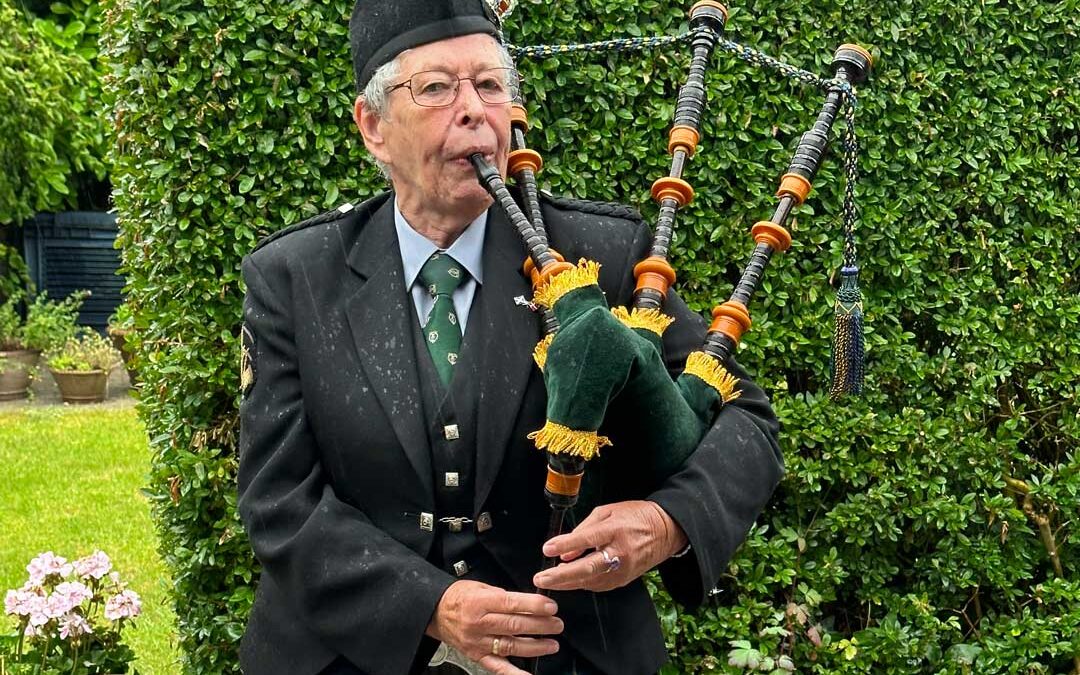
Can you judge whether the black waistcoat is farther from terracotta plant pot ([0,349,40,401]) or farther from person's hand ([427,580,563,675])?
A: terracotta plant pot ([0,349,40,401])

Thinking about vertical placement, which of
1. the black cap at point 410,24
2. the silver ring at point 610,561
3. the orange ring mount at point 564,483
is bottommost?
the silver ring at point 610,561

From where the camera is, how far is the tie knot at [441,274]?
2.43 m

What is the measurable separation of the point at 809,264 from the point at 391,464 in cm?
234

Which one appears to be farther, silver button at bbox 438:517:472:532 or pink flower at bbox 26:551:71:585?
pink flower at bbox 26:551:71:585

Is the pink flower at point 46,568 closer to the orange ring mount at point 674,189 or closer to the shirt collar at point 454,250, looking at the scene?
the shirt collar at point 454,250

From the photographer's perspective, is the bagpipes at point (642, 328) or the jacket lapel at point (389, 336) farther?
the jacket lapel at point (389, 336)

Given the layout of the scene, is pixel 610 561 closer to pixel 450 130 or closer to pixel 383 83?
pixel 450 130

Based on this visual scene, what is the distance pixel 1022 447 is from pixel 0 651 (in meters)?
3.51

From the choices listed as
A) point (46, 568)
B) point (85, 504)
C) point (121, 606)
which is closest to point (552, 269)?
point (121, 606)

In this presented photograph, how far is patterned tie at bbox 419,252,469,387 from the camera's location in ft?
7.84

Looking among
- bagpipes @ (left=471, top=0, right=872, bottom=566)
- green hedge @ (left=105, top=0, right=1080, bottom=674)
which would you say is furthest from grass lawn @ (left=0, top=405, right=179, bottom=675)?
bagpipes @ (left=471, top=0, right=872, bottom=566)

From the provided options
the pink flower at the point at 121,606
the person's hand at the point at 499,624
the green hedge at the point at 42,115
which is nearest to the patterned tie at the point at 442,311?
the person's hand at the point at 499,624

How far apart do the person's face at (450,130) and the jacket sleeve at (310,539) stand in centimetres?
35

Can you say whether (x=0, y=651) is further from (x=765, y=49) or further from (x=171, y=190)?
(x=765, y=49)
